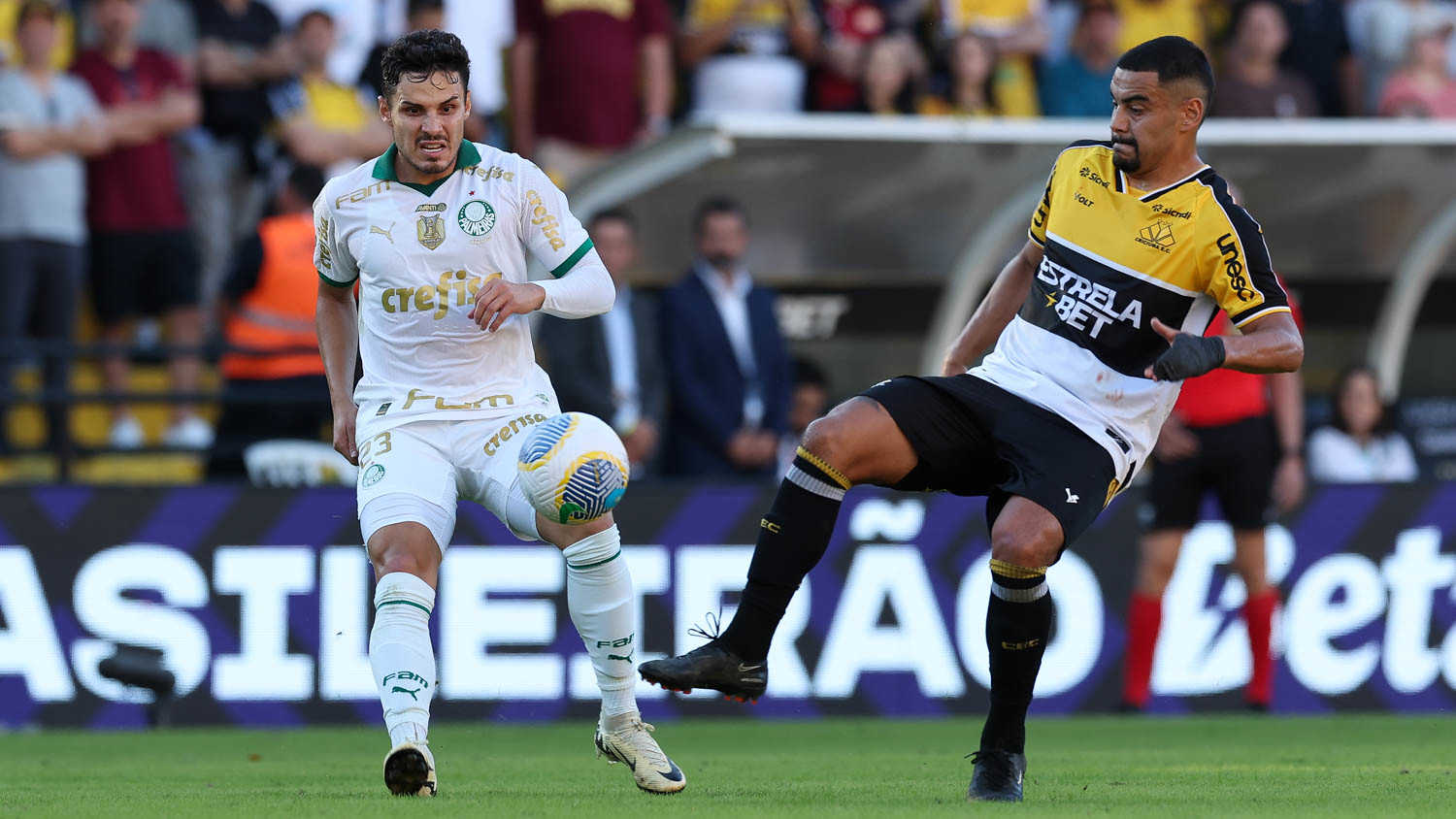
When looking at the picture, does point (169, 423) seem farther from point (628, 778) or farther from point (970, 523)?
point (628, 778)

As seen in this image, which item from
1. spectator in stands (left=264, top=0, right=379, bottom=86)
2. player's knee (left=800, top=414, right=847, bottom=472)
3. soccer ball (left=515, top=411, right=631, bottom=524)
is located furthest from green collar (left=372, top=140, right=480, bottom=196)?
spectator in stands (left=264, top=0, right=379, bottom=86)

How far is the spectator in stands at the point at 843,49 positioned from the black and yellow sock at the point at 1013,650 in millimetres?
Result: 6956

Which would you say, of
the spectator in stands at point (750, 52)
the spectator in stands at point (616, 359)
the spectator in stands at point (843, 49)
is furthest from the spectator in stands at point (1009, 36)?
the spectator in stands at point (616, 359)

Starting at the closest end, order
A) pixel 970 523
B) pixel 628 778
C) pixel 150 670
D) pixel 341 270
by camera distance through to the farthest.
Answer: pixel 341 270
pixel 628 778
pixel 150 670
pixel 970 523

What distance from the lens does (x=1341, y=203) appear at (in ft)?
43.4

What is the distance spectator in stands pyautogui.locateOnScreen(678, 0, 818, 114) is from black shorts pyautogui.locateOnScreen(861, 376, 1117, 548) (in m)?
6.39

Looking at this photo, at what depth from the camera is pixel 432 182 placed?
6.00 meters

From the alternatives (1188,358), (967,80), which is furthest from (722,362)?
(1188,358)

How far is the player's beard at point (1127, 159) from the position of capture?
602cm

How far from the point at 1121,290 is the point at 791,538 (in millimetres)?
1219

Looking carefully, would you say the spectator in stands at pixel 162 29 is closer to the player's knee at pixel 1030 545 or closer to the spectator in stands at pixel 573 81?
the spectator in stands at pixel 573 81

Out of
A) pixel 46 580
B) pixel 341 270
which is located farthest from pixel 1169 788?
pixel 46 580

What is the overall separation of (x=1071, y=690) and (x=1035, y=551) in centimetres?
524

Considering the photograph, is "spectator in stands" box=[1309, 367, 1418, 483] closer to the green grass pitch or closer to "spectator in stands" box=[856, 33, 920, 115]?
the green grass pitch
